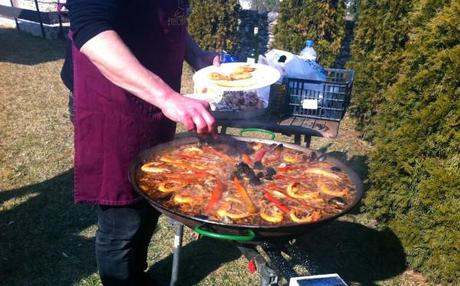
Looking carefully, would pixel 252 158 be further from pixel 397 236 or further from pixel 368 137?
pixel 368 137

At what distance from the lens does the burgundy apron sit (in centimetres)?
220

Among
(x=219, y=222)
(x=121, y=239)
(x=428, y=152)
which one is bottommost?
(x=121, y=239)

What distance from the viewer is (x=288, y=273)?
1994 millimetres

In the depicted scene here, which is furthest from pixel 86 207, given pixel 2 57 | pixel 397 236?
pixel 2 57

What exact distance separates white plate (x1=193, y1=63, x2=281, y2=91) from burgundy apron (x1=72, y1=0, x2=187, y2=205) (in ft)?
1.00

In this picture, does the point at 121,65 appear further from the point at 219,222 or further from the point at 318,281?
the point at 318,281

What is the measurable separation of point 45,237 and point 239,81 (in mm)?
2590

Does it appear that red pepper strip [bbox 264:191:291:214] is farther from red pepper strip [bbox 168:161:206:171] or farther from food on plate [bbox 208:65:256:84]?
food on plate [bbox 208:65:256:84]

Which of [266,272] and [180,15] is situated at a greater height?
[180,15]

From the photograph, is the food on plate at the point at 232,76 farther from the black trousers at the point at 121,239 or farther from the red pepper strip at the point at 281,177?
the black trousers at the point at 121,239

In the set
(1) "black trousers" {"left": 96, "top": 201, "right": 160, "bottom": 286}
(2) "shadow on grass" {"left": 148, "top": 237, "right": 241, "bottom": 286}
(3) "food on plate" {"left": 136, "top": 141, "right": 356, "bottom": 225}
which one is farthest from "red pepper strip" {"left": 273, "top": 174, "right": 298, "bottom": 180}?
(2) "shadow on grass" {"left": 148, "top": 237, "right": 241, "bottom": 286}

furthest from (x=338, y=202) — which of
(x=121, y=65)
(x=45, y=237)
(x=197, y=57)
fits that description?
(x=45, y=237)

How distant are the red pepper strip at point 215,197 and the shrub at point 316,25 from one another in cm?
655

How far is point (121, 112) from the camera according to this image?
2.25m
